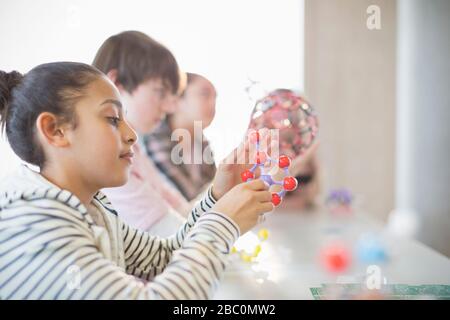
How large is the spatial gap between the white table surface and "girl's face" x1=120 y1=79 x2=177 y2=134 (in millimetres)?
269

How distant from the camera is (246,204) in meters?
0.55

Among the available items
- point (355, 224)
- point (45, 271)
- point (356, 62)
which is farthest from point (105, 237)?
point (356, 62)

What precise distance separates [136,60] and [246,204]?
1.07 feet

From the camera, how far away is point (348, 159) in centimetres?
251

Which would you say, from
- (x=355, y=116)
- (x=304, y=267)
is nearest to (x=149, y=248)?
(x=304, y=267)

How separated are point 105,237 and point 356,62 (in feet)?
6.45

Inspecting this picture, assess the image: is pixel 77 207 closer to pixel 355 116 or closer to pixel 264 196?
pixel 264 196

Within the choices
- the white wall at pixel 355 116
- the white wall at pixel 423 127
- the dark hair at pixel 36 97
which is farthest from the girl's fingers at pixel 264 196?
the white wall at pixel 355 116

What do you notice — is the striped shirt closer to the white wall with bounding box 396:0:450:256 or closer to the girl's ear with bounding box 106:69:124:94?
the girl's ear with bounding box 106:69:124:94

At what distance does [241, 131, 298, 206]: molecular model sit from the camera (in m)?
0.61

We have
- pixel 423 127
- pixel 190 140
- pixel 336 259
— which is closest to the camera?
pixel 190 140

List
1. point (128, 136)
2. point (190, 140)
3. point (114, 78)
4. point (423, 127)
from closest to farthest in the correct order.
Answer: point (128, 136) < point (114, 78) < point (190, 140) < point (423, 127)

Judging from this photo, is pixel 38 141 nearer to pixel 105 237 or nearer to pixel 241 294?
pixel 105 237

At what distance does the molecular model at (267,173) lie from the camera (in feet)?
2.01
